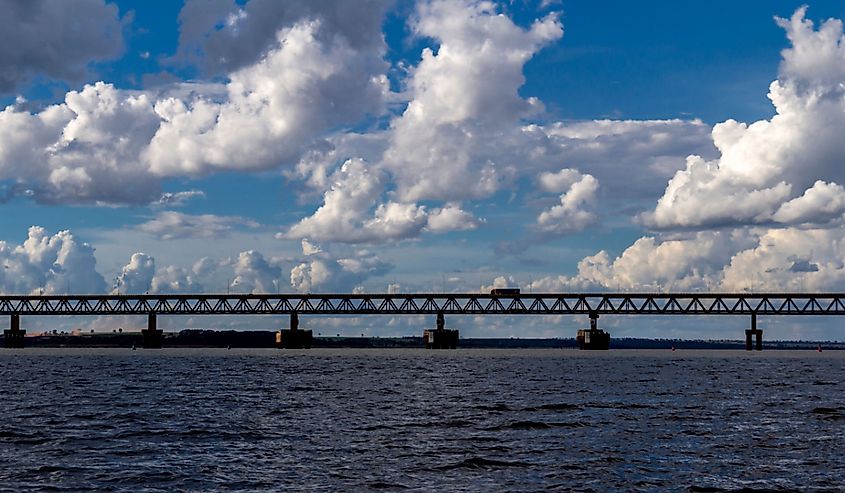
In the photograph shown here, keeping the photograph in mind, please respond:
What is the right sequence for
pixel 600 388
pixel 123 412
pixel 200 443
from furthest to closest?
pixel 600 388, pixel 123 412, pixel 200 443

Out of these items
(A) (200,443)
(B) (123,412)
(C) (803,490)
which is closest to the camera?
(C) (803,490)

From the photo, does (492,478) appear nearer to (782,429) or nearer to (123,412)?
(782,429)

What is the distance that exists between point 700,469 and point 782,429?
13.9m

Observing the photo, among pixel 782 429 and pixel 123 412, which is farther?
pixel 123 412

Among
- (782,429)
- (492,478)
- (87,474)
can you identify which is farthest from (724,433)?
(87,474)

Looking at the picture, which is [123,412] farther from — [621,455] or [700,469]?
[700,469]

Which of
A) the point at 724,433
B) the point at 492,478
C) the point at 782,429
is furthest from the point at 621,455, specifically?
the point at 782,429

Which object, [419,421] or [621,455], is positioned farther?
[419,421]

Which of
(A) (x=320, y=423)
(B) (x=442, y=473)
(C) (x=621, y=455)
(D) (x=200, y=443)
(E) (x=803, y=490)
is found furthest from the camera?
(A) (x=320, y=423)

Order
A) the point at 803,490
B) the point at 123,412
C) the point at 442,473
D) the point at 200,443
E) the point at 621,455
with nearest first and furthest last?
the point at 803,490, the point at 442,473, the point at 621,455, the point at 200,443, the point at 123,412

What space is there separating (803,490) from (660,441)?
10.2m

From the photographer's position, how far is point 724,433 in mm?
40781

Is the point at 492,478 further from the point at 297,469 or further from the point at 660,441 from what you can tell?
the point at 660,441

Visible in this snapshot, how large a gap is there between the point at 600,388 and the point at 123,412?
122 ft
